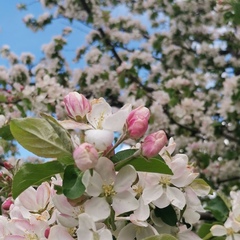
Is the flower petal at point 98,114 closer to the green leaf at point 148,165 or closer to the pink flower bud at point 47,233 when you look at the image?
the green leaf at point 148,165

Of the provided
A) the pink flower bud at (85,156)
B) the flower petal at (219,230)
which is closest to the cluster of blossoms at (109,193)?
the pink flower bud at (85,156)

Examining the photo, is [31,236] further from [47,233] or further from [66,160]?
[66,160]

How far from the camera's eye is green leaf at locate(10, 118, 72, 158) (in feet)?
2.57

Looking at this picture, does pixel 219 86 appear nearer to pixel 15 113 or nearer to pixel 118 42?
pixel 118 42

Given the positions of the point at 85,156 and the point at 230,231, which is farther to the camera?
the point at 230,231

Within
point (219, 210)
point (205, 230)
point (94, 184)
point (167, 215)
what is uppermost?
point (94, 184)

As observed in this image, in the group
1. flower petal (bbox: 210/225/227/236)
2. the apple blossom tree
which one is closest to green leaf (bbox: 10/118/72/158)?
the apple blossom tree

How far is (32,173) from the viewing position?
81 centimetres

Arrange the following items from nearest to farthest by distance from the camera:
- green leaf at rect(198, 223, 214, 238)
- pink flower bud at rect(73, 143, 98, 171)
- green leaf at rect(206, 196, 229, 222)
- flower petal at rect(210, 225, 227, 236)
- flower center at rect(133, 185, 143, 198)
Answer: pink flower bud at rect(73, 143, 98, 171) < flower center at rect(133, 185, 143, 198) < flower petal at rect(210, 225, 227, 236) < green leaf at rect(198, 223, 214, 238) < green leaf at rect(206, 196, 229, 222)

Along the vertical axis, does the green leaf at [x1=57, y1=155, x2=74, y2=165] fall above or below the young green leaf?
above

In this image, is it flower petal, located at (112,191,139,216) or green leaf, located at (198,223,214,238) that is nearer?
flower petal, located at (112,191,139,216)

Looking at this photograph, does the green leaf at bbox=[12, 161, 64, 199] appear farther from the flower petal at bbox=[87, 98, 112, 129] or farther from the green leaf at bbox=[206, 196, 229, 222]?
the green leaf at bbox=[206, 196, 229, 222]

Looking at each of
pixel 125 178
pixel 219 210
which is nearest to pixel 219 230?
pixel 125 178

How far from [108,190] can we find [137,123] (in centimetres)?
11
